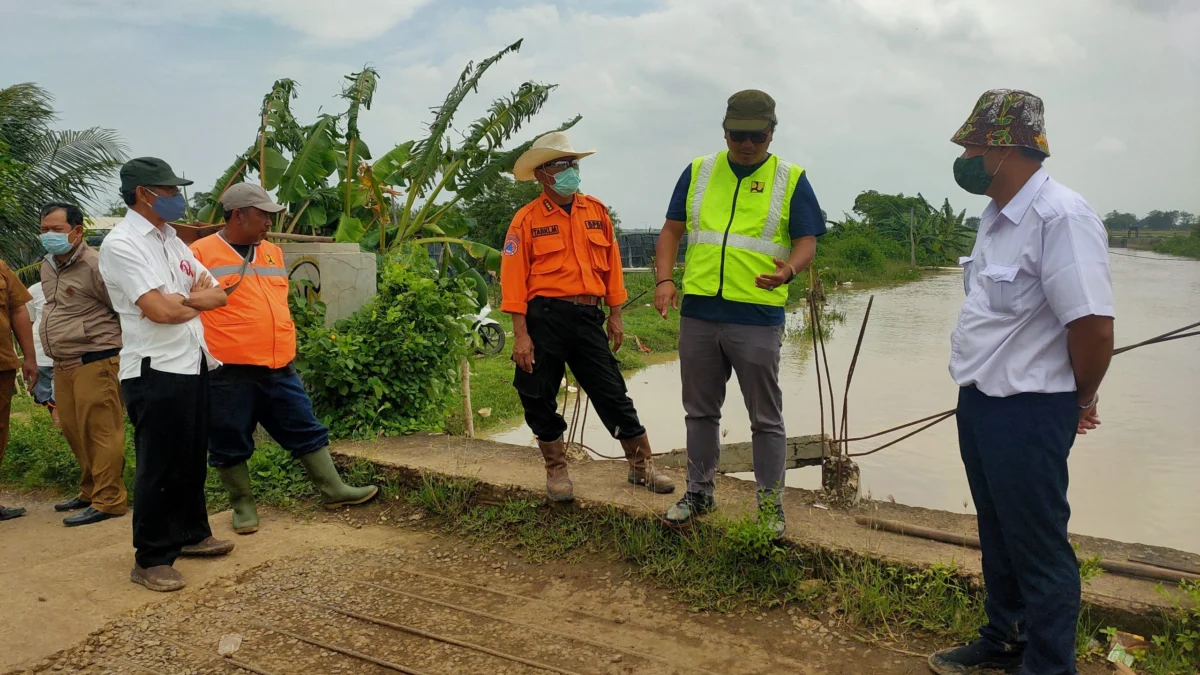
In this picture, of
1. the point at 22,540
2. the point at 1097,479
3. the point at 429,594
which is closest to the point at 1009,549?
the point at 429,594

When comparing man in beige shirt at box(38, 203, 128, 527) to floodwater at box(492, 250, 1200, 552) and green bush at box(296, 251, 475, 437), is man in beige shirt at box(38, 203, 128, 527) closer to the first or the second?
A: green bush at box(296, 251, 475, 437)

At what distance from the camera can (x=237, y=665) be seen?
2.72 meters

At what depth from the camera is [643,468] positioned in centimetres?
381

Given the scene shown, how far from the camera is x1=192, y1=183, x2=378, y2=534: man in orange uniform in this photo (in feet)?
12.1

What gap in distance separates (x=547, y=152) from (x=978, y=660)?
8.50ft

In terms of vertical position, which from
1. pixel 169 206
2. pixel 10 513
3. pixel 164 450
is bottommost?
pixel 10 513

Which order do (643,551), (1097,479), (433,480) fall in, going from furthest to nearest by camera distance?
(1097,479) → (433,480) → (643,551)

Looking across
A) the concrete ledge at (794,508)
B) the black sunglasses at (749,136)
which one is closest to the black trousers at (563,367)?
the concrete ledge at (794,508)

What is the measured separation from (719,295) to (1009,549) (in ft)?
4.44

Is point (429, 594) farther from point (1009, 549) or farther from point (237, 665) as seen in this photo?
point (1009, 549)

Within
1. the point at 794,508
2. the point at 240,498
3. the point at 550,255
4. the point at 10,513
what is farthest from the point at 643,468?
the point at 10,513

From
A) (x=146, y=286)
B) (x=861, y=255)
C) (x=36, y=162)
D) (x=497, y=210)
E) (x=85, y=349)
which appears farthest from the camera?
(x=861, y=255)

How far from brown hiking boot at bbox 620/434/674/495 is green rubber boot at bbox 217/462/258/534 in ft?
6.35

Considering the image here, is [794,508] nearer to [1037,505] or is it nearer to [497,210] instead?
[1037,505]
